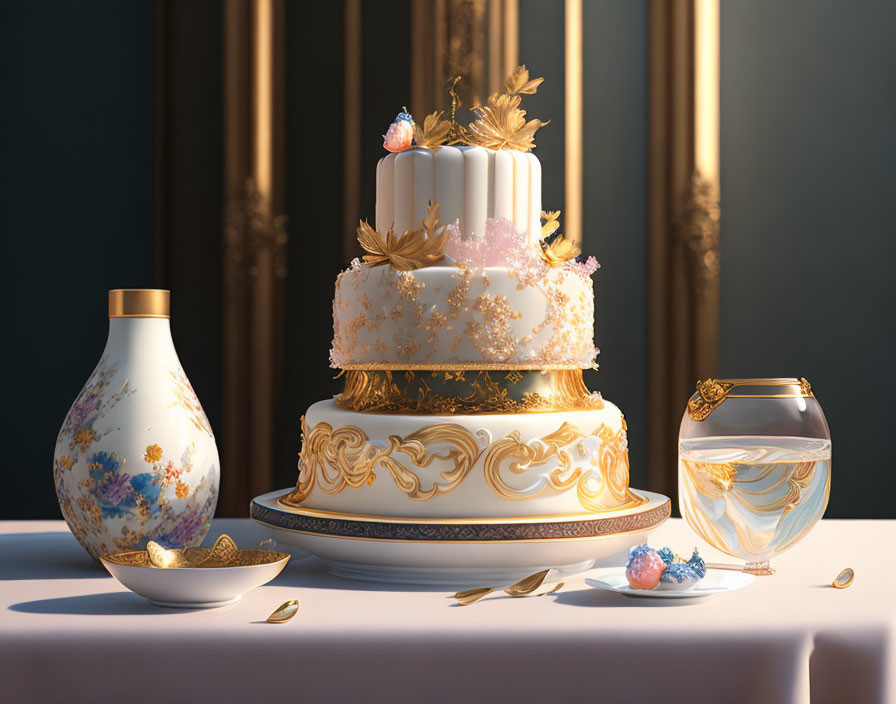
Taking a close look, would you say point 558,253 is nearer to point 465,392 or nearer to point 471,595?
point 465,392

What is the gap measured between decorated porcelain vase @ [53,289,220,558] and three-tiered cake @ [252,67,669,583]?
0.40 feet

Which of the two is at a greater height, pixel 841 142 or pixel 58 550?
pixel 841 142

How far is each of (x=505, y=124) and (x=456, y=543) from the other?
590 millimetres

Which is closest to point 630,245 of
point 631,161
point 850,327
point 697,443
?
point 631,161

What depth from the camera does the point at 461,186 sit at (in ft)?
4.18

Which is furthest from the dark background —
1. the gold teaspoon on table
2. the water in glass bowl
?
the gold teaspoon on table

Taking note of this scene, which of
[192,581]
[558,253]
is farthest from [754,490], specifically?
[192,581]

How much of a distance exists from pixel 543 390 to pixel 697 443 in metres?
0.21

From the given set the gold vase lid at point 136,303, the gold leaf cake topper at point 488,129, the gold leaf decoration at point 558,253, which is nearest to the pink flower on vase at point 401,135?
the gold leaf cake topper at point 488,129

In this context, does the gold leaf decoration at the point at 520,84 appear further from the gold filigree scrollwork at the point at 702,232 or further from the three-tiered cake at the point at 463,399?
the gold filigree scrollwork at the point at 702,232

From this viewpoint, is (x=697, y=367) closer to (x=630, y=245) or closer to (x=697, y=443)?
(x=630, y=245)

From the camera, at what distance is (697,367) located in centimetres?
251

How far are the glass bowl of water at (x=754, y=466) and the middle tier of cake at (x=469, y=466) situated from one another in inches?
4.8

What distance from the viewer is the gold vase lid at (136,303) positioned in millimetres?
1174
